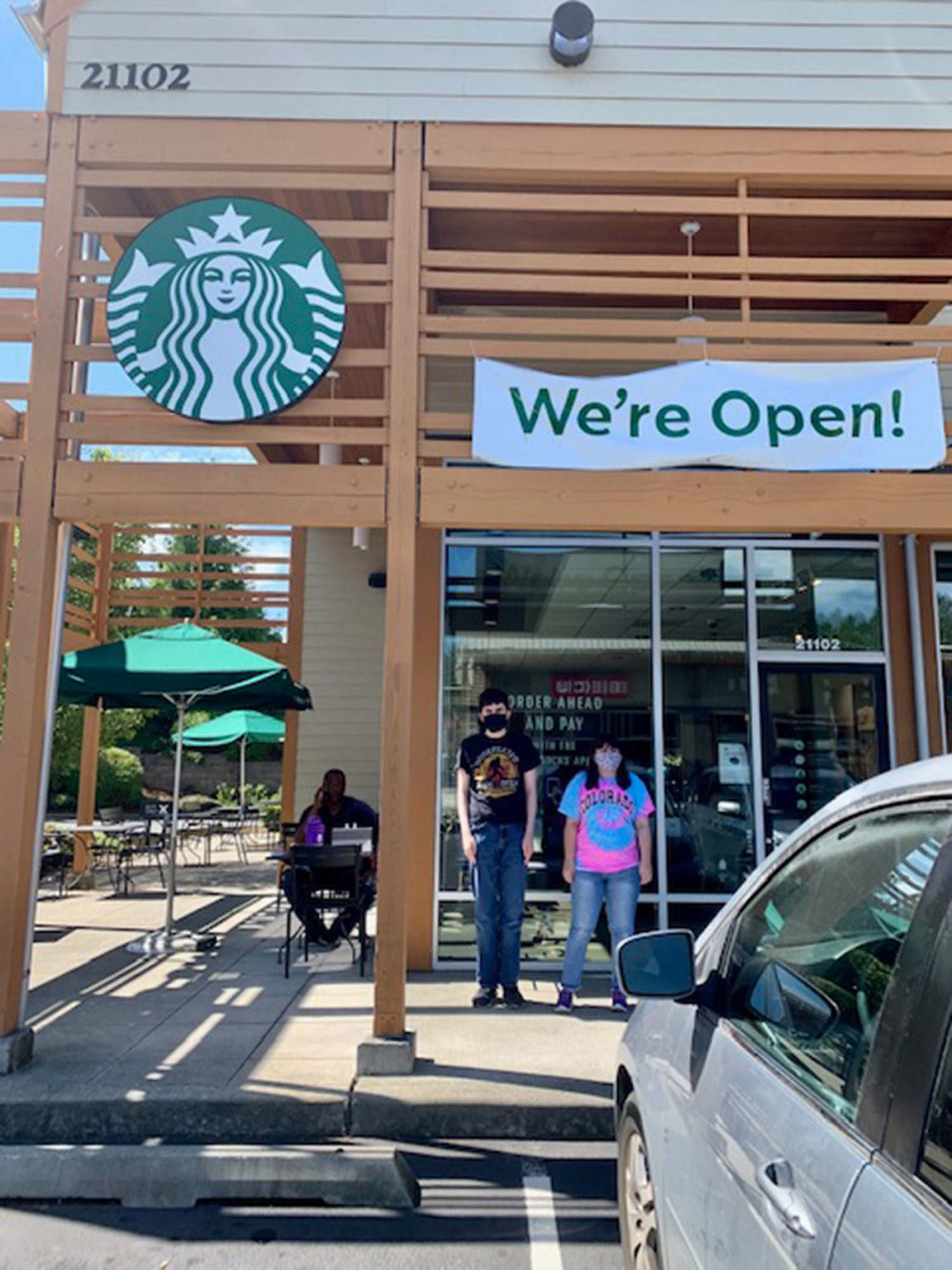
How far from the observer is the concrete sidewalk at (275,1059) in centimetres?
413

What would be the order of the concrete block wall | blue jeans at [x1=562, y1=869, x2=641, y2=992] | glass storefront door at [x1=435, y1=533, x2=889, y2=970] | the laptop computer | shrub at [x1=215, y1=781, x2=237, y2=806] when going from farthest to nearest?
shrub at [x1=215, y1=781, x2=237, y2=806] < the concrete block wall < the laptop computer < glass storefront door at [x1=435, y1=533, x2=889, y2=970] < blue jeans at [x1=562, y1=869, x2=641, y2=992]

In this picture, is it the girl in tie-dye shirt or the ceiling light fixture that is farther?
the girl in tie-dye shirt

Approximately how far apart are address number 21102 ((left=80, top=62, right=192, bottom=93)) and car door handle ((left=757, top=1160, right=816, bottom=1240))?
613cm

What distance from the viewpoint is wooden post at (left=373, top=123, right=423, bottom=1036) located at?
459 cm

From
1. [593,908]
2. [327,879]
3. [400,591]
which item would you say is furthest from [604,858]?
[400,591]

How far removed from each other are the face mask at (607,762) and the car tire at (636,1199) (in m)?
3.17

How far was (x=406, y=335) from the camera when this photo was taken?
16.9 ft

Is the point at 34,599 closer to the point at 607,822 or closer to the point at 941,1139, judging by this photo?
the point at 607,822

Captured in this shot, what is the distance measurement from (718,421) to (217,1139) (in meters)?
4.36

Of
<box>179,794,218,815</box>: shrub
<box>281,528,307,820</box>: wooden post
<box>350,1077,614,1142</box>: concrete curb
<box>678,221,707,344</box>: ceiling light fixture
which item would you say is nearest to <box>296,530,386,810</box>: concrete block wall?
<box>281,528,307,820</box>: wooden post

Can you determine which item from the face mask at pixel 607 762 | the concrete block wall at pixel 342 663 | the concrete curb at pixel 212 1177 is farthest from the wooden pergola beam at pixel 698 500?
the concrete block wall at pixel 342 663

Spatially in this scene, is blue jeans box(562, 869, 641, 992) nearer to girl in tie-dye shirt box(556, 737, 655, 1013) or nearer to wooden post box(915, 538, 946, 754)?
girl in tie-dye shirt box(556, 737, 655, 1013)

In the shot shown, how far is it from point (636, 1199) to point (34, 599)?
160 inches

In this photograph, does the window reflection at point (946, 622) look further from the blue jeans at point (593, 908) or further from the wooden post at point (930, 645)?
the blue jeans at point (593, 908)
